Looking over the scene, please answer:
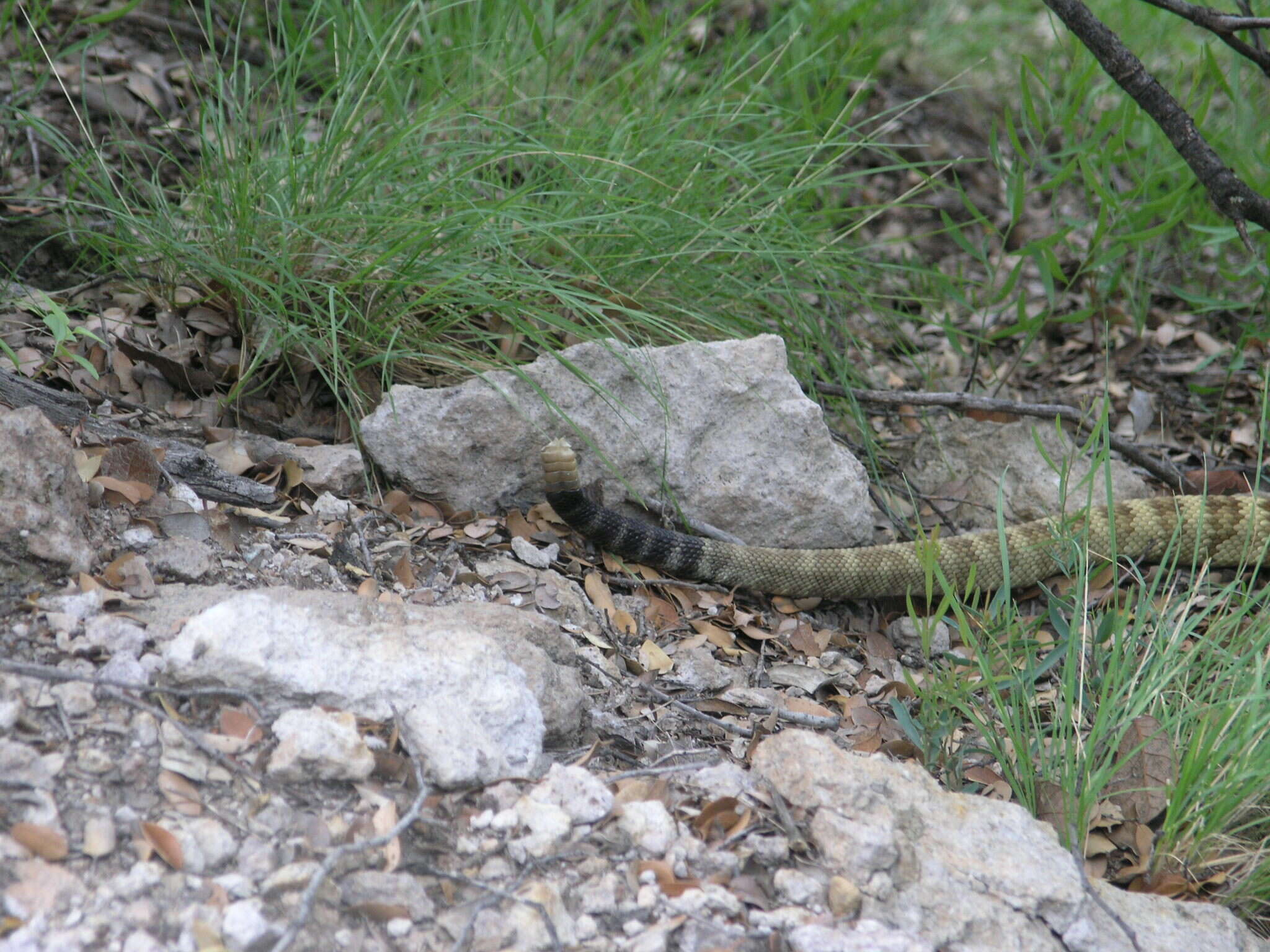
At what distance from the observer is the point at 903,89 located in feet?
19.8

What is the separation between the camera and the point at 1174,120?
10.5ft

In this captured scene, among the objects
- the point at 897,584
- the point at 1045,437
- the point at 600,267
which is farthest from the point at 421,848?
the point at 1045,437

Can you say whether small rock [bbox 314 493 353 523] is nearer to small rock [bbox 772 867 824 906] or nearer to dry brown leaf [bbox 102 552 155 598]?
dry brown leaf [bbox 102 552 155 598]

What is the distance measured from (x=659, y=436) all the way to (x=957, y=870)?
1551mm

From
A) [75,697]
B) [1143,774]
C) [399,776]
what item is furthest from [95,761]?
[1143,774]

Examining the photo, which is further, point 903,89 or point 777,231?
point 903,89

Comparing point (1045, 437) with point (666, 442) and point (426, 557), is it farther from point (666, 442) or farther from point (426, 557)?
point (426, 557)

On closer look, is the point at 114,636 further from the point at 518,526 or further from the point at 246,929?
the point at 518,526

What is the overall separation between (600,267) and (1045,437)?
1770 millimetres

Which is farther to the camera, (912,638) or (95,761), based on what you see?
(912,638)

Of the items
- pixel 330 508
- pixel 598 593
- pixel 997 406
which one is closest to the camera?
pixel 330 508

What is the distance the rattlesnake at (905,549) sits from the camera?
293 cm

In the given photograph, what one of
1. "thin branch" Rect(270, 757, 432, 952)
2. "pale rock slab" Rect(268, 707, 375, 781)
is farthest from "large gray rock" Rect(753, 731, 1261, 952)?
"pale rock slab" Rect(268, 707, 375, 781)

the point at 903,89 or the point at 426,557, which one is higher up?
the point at 903,89
